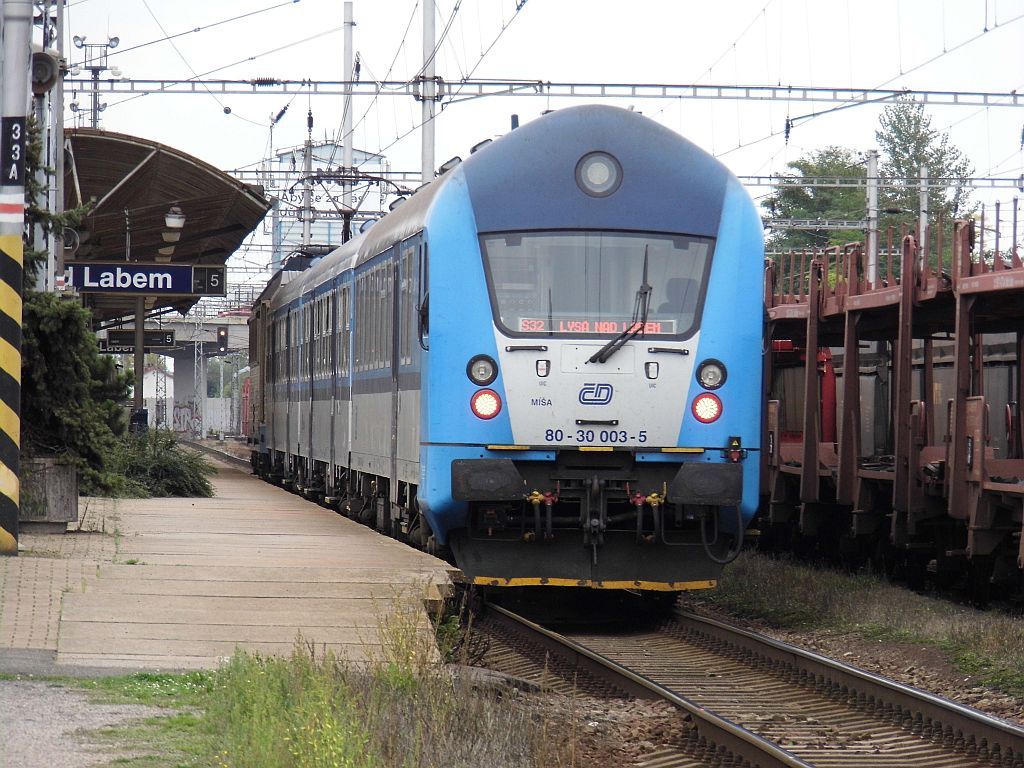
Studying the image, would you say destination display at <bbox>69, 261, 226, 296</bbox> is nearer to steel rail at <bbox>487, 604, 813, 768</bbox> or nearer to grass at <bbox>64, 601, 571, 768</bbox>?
steel rail at <bbox>487, 604, 813, 768</bbox>

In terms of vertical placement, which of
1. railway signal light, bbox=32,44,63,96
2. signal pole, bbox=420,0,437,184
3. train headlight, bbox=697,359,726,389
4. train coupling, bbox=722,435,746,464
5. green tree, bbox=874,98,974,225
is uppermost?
green tree, bbox=874,98,974,225

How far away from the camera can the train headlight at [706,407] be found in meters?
11.4

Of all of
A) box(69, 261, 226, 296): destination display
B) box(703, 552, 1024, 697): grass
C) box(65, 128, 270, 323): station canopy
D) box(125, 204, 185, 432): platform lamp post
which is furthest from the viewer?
box(125, 204, 185, 432): platform lamp post

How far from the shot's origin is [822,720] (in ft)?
28.7

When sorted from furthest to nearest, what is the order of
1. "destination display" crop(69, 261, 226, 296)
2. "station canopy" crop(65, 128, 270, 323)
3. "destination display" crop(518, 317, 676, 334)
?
"station canopy" crop(65, 128, 270, 323)
"destination display" crop(69, 261, 226, 296)
"destination display" crop(518, 317, 676, 334)

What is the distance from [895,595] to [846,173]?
2510 inches

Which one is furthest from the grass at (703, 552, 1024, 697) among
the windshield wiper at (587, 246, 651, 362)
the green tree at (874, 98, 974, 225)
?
the green tree at (874, 98, 974, 225)

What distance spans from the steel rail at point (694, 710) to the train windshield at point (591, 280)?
223 centimetres

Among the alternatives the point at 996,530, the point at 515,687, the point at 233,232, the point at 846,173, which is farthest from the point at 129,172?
the point at 846,173

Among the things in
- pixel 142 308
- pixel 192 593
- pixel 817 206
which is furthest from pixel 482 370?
pixel 817 206

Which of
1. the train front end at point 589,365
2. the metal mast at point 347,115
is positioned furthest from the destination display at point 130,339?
the train front end at point 589,365

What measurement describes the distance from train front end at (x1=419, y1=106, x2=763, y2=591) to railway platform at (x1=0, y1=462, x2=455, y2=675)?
867 mm

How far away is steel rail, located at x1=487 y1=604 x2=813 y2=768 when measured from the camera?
7285mm

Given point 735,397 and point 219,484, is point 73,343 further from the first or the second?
point 219,484
